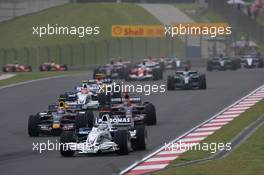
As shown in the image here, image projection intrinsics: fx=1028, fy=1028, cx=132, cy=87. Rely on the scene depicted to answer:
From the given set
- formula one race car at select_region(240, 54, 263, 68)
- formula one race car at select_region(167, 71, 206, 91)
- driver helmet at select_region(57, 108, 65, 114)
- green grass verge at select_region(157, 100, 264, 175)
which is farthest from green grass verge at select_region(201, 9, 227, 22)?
driver helmet at select_region(57, 108, 65, 114)

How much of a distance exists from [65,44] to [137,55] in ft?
28.2

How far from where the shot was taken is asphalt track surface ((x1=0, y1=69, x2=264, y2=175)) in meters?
19.9

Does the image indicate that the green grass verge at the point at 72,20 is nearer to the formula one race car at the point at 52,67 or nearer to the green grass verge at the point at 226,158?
the formula one race car at the point at 52,67

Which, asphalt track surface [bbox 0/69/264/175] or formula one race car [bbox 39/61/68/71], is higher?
formula one race car [bbox 39/61/68/71]

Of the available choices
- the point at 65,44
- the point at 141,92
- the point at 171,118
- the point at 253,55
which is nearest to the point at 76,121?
the point at 171,118

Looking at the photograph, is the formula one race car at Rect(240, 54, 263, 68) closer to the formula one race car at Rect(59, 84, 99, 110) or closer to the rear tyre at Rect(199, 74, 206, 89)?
the rear tyre at Rect(199, 74, 206, 89)

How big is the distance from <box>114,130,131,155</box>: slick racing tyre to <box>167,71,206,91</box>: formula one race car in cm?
2312

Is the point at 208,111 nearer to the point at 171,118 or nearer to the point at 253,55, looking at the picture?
the point at 171,118

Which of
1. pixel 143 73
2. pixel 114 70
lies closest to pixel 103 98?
pixel 143 73

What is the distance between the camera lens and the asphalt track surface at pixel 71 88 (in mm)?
19938

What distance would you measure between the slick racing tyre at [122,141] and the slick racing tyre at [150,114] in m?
6.99

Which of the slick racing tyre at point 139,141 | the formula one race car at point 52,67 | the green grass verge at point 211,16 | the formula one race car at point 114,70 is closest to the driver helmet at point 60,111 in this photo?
the slick racing tyre at point 139,141

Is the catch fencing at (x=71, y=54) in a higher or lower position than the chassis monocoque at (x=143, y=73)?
higher

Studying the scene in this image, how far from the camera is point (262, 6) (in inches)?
3600
